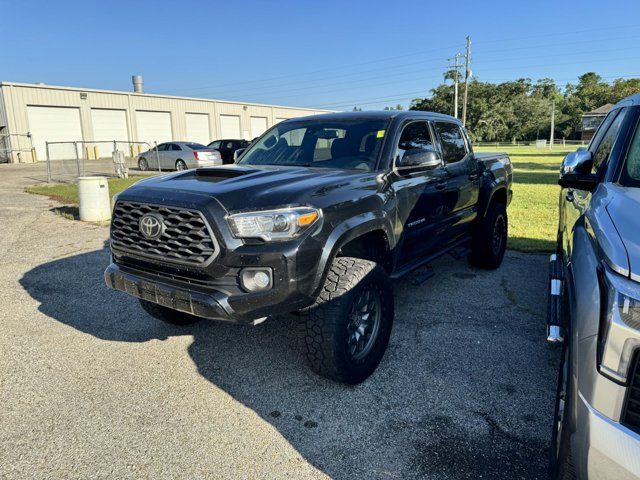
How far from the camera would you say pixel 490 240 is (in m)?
5.76

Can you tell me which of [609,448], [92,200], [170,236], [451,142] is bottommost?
[609,448]

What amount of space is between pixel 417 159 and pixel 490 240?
100 inches

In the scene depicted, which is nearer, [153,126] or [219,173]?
[219,173]

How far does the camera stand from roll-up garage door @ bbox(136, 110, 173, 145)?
37188 mm

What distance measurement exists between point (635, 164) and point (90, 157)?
1390 inches

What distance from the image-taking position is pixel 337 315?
2971 mm

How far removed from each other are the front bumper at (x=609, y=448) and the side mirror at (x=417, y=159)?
94.1 inches

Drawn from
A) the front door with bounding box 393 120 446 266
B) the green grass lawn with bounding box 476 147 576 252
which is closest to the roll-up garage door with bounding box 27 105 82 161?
the green grass lawn with bounding box 476 147 576 252

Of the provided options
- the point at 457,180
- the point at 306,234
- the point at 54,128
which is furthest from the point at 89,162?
the point at 306,234

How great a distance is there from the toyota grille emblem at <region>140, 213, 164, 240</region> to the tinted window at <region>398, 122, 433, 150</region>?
2107 mm

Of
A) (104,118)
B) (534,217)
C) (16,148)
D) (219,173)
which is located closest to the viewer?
(219,173)

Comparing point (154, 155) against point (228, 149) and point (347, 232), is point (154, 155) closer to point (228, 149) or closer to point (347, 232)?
point (228, 149)

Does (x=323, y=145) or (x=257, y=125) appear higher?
(x=257, y=125)

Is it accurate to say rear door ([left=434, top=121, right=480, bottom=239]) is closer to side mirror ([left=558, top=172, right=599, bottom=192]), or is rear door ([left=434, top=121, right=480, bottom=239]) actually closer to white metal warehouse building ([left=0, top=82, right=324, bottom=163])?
side mirror ([left=558, top=172, right=599, bottom=192])
